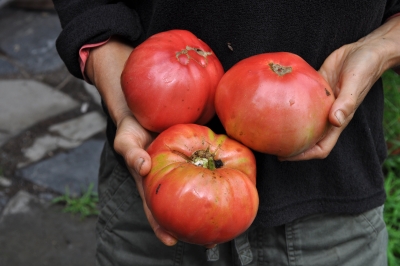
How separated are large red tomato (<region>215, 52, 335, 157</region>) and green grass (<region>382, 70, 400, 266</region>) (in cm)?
169

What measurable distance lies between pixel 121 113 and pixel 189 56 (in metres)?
0.26

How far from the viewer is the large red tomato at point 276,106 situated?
3.63 feet

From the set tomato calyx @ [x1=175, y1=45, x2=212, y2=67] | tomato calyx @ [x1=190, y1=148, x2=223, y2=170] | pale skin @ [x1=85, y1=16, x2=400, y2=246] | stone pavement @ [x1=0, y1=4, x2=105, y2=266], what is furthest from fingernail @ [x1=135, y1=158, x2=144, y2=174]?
stone pavement @ [x1=0, y1=4, x2=105, y2=266]

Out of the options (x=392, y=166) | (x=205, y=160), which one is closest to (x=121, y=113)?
(x=205, y=160)

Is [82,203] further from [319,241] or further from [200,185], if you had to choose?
[200,185]

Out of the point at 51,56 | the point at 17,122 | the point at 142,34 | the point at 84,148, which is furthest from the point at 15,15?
the point at 142,34

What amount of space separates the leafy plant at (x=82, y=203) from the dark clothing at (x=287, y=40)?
5.29ft

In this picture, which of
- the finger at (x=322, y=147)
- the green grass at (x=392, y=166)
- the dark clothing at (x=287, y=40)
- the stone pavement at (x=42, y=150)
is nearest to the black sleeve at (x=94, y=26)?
the dark clothing at (x=287, y=40)

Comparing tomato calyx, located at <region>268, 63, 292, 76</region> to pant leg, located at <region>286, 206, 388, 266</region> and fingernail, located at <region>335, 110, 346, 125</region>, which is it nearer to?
fingernail, located at <region>335, 110, 346, 125</region>

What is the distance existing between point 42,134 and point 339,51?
2640mm

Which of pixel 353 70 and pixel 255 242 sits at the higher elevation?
pixel 353 70

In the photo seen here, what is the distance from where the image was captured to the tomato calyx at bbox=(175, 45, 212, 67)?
121 centimetres

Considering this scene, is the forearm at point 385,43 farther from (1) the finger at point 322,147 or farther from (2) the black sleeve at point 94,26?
(2) the black sleeve at point 94,26

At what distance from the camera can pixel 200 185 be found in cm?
105
